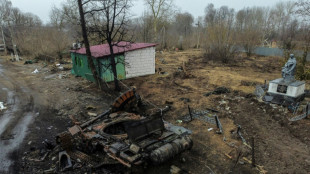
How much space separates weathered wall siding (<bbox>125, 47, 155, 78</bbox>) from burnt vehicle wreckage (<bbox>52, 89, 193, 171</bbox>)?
30.4 feet

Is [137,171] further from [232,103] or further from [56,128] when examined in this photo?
[232,103]

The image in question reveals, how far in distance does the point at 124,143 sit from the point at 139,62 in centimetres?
1186

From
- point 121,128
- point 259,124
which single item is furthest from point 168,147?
point 259,124

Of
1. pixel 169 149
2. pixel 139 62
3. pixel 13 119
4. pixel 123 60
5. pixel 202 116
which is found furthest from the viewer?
pixel 139 62

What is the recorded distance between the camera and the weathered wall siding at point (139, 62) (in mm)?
16656

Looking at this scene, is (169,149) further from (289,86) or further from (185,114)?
(289,86)

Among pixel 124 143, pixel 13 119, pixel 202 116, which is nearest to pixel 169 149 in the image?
pixel 124 143

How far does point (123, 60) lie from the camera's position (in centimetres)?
1562

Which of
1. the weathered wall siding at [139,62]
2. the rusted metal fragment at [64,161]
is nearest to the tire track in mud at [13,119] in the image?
the rusted metal fragment at [64,161]

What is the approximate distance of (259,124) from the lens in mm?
8828

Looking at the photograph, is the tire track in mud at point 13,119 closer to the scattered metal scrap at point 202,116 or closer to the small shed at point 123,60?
the small shed at point 123,60

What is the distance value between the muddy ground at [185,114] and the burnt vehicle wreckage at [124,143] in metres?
0.67

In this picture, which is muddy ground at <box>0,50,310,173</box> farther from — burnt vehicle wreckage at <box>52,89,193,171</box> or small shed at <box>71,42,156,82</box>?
small shed at <box>71,42,156,82</box>

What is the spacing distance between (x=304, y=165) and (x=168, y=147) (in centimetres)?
429
